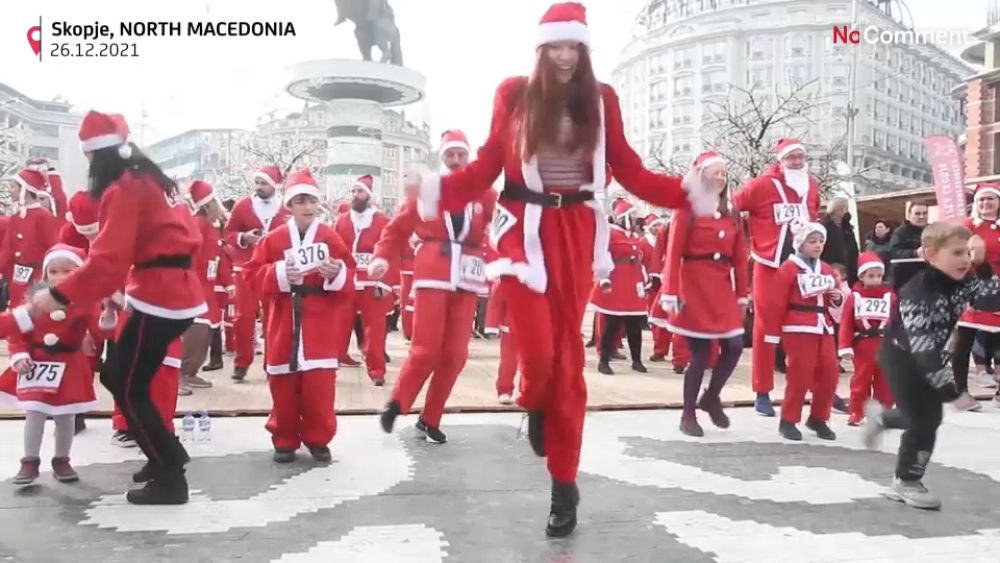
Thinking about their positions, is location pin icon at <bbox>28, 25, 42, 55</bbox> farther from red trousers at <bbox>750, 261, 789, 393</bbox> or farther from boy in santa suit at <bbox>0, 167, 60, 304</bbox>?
red trousers at <bbox>750, 261, 789, 393</bbox>

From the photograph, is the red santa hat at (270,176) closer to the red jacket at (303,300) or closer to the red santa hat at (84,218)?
the red santa hat at (84,218)

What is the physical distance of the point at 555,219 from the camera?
340 cm

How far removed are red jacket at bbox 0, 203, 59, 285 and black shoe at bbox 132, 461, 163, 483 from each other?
5354 mm

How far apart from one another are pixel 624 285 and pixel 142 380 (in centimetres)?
609

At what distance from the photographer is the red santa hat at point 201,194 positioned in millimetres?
7496

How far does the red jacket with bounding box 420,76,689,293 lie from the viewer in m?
3.37

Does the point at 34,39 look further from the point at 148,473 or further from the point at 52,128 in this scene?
the point at 52,128

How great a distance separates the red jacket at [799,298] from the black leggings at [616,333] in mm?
3208

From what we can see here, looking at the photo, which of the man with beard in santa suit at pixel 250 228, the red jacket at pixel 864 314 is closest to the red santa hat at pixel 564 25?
the red jacket at pixel 864 314

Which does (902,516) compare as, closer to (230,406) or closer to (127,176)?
(127,176)

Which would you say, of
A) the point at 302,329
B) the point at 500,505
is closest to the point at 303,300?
the point at 302,329

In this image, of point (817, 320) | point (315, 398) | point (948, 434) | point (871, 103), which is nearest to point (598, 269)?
point (315, 398)

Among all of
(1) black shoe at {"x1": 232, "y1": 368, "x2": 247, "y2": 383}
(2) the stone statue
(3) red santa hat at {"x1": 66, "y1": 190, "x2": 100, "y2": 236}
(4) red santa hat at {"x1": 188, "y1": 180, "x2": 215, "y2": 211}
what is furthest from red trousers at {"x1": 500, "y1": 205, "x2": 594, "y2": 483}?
(2) the stone statue

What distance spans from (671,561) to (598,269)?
1180mm
